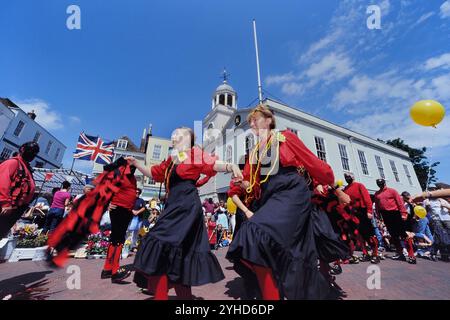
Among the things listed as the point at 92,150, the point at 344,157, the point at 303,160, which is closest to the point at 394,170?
the point at 344,157

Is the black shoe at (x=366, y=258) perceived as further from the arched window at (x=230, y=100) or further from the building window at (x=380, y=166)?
the arched window at (x=230, y=100)

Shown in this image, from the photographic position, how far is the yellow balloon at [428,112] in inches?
154

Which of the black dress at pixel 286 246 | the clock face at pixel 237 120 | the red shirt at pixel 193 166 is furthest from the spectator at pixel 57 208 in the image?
the clock face at pixel 237 120

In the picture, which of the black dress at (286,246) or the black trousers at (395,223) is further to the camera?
the black trousers at (395,223)

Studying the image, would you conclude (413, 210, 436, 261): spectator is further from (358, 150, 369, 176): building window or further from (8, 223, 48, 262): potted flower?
(358, 150, 369, 176): building window

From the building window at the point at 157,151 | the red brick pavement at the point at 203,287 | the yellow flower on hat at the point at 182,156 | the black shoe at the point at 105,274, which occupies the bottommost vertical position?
the red brick pavement at the point at 203,287

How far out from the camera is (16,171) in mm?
2984

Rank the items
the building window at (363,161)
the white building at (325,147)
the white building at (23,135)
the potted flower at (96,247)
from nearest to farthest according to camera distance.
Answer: the potted flower at (96,247) → the white building at (325,147) → the building window at (363,161) → the white building at (23,135)

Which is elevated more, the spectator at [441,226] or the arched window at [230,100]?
the arched window at [230,100]

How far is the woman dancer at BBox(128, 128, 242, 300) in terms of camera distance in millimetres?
1911

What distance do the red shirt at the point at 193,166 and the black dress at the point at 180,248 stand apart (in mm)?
148

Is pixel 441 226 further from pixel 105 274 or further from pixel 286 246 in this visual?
pixel 105 274
